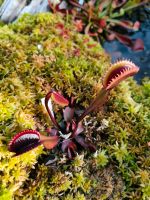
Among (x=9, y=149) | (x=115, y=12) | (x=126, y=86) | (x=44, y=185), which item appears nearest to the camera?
(x=9, y=149)

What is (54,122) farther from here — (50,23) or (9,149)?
(50,23)

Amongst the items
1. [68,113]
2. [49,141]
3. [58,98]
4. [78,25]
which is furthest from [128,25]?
[49,141]

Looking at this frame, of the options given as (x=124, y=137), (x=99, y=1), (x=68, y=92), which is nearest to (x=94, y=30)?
(x=99, y=1)

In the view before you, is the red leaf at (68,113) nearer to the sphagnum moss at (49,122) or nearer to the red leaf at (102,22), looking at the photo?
the sphagnum moss at (49,122)

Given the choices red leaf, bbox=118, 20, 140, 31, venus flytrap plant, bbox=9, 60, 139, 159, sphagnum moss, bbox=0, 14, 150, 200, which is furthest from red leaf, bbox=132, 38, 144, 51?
venus flytrap plant, bbox=9, 60, 139, 159

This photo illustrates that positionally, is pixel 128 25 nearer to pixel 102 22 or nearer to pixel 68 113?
pixel 102 22

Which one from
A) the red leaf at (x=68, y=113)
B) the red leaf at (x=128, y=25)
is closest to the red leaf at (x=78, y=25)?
the red leaf at (x=128, y=25)

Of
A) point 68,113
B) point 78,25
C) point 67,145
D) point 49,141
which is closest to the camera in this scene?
point 49,141
